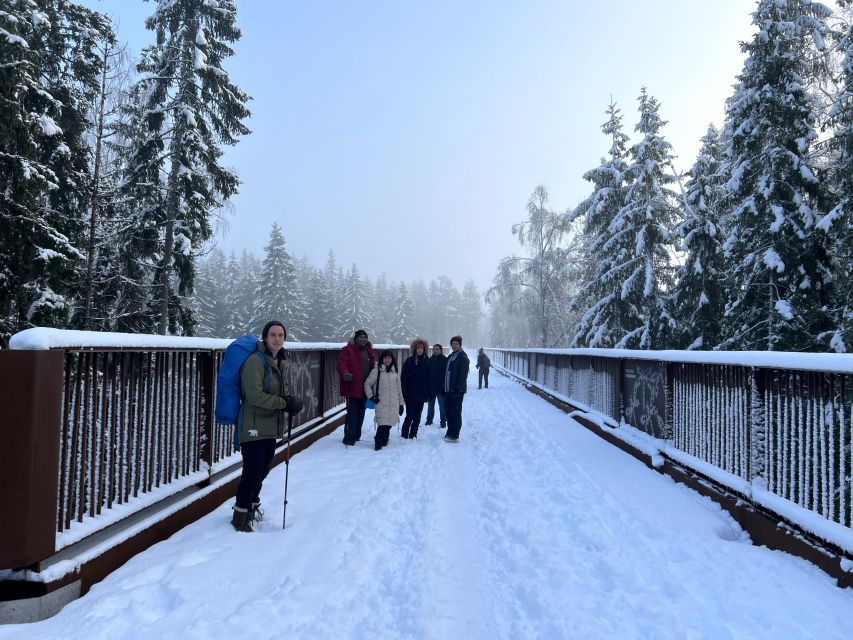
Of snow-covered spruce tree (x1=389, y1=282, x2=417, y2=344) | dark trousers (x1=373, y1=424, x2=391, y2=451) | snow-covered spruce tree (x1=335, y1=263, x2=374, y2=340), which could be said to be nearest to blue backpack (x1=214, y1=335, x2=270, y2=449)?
dark trousers (x1=373, y1=424, x2=391, y2=451)

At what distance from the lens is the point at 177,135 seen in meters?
16.5

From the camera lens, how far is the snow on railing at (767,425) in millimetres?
3719

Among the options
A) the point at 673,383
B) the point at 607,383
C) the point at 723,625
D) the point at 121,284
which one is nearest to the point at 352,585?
the point at 723,625

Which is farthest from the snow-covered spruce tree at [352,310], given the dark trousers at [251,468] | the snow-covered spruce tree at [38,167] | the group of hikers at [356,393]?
the dark trousers at [251,468]

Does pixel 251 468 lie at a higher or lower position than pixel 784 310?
lower

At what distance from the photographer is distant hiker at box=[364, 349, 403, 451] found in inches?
328

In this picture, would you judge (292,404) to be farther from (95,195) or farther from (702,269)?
(702,269)

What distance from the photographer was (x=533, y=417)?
12.1m

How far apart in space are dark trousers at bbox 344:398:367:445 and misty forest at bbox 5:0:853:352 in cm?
833

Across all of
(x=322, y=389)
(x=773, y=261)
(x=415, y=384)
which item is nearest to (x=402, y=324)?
(x=773, y=261)

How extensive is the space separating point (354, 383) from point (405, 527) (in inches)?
158

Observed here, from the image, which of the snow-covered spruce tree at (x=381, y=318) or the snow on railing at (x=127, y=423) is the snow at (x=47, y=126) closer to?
the snow on railing at (x=127, y=423)

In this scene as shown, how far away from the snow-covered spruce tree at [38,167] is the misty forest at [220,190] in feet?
0.16

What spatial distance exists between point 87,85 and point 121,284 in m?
6.20
